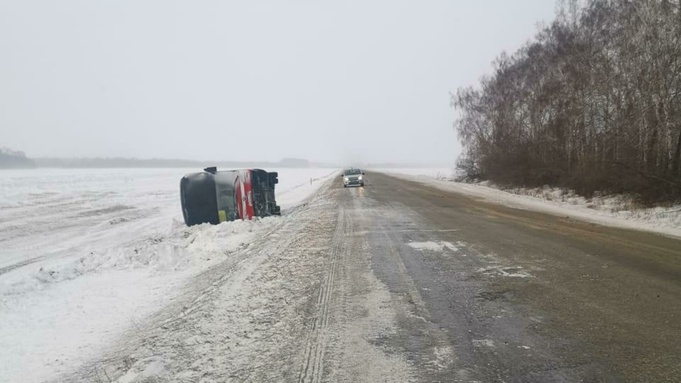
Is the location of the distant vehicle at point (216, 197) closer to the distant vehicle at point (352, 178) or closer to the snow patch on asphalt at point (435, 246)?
the snow patch on asphalt at point (435, 246)

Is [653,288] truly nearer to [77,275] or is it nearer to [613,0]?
[77,275]

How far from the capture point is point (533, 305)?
4.73 metres

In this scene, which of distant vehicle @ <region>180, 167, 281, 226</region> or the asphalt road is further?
distant vehicle @ <region>180, 167, 281, 226</region>

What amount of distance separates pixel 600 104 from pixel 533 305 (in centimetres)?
2287

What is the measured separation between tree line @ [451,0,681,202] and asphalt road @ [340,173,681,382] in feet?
34.1

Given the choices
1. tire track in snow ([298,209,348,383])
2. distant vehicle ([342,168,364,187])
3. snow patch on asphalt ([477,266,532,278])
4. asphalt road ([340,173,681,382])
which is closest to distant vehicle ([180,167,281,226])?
asphalt road ([340,173,681,382])

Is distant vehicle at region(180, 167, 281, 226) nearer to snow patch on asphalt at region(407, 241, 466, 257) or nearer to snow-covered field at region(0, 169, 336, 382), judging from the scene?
snow-covered field at region(0, 169, 336, 382)

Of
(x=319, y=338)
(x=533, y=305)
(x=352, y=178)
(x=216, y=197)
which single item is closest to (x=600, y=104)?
(x=352, y=178)

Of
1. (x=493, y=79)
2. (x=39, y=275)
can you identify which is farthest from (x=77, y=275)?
(x=493, y=79)

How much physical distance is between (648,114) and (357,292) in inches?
767

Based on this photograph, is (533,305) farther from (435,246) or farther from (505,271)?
(435,246)

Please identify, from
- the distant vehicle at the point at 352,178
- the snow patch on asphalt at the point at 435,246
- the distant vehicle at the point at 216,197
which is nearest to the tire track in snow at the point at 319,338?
the snow patch on asphalt at the point at 435,246

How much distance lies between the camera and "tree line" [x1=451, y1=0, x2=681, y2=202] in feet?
56.3

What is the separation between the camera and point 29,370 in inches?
152
